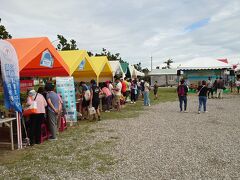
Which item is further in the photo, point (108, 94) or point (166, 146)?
point (108, 94)

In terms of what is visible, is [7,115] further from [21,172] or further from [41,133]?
[21,172]

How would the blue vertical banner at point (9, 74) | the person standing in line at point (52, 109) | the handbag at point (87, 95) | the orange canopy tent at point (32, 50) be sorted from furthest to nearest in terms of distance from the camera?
the handbag at point (87, 95) → the person standing in line at point (52, 109) → the orange canopy tent at point (32, 50) → the blue vertical banner at point (9, 74)

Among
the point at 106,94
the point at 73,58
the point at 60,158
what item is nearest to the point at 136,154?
the point at 60,158

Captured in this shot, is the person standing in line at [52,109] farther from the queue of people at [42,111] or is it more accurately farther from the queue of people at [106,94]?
the queue of people at [106,94]

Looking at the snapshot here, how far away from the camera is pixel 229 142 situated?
6.74 meters

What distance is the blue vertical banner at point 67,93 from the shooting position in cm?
926

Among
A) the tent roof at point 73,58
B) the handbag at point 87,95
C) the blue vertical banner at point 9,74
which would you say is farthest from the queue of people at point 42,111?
the handbag at point 87,95

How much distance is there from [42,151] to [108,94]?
7.37 metres

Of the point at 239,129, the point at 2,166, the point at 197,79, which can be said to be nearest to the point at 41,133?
the point at 2,166

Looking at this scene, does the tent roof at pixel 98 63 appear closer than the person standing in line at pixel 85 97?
No

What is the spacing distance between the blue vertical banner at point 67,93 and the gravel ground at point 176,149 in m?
1.09

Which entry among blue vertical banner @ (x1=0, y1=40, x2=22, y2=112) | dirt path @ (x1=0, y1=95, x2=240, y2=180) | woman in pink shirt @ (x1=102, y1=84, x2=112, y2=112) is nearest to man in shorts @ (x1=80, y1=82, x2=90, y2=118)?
dirt path @ (x1=0, y1=95, x2=240, y2=180)

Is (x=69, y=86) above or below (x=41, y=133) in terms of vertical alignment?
above

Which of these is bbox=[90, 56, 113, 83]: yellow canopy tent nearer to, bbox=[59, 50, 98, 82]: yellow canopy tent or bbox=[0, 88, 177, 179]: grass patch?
bbox=[59, 50, 98, 82]: yellow canopy tent
